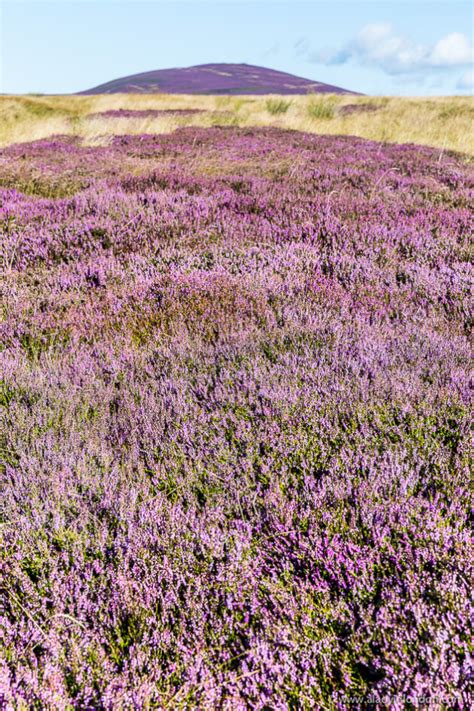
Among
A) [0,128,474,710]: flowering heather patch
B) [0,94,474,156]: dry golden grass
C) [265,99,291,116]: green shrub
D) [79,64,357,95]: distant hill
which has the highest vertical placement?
[79,64,357,95]: distant hill

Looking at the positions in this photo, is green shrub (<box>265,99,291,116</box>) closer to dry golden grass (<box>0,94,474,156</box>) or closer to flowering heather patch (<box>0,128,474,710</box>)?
dry golden grass (<box>0,94,474,156</box>)

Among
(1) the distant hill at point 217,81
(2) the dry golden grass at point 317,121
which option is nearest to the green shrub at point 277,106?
(2) the dry golden grass at point 317,121

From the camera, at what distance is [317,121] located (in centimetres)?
1977

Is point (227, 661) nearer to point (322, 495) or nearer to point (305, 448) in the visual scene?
point (322, 495)

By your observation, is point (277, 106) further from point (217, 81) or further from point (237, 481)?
point (217, 81)

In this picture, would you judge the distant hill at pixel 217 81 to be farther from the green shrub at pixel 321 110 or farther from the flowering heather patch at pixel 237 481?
the flowering heather patch at pixel 237 481

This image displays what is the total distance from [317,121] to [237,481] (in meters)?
20.7

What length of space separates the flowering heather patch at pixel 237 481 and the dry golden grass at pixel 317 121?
1188cm

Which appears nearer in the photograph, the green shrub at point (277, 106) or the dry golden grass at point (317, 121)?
the dry golden grass at point (317, 121)

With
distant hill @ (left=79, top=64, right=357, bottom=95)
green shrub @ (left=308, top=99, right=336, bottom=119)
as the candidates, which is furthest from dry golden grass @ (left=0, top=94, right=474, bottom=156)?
distant hill @ (left=79, top=64, right=357, bottom=95)

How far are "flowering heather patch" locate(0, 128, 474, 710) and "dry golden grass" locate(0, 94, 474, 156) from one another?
1188cm

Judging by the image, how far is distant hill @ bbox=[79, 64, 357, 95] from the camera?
8875 centimetres

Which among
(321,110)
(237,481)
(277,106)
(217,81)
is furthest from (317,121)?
(217,81)

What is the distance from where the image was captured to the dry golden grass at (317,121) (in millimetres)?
17047
